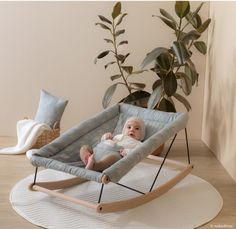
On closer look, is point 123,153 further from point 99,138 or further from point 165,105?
point 165,105

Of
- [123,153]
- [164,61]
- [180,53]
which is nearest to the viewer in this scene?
[123,153]

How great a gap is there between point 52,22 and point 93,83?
2.17 ft

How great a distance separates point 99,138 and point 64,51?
1291 mm

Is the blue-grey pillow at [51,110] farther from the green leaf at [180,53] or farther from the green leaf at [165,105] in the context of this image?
the green leaf at [180,53]

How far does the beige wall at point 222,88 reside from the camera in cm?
338

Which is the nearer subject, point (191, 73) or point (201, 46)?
point (191, 73)

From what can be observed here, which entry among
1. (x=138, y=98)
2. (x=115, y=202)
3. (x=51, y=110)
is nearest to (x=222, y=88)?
(x=138, y=98)

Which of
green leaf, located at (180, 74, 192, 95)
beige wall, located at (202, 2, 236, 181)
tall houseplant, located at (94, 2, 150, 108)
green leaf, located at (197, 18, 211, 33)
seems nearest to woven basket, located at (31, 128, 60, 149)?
tall houseplant, located at (94, 2, 150, 108)

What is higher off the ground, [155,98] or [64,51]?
[64,51]

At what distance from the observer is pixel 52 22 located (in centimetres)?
404

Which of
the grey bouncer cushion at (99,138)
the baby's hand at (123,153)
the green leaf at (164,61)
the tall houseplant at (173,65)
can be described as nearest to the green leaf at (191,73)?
the tall houseplant at (173,65)

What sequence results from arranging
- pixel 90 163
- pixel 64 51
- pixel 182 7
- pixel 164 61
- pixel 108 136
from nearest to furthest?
pixel 90 163
pixel 108 136
pixel 164 61
pixel 182 7
pixel 64 51

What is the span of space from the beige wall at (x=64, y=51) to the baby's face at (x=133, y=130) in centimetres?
112

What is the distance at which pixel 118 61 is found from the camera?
12.3ft
